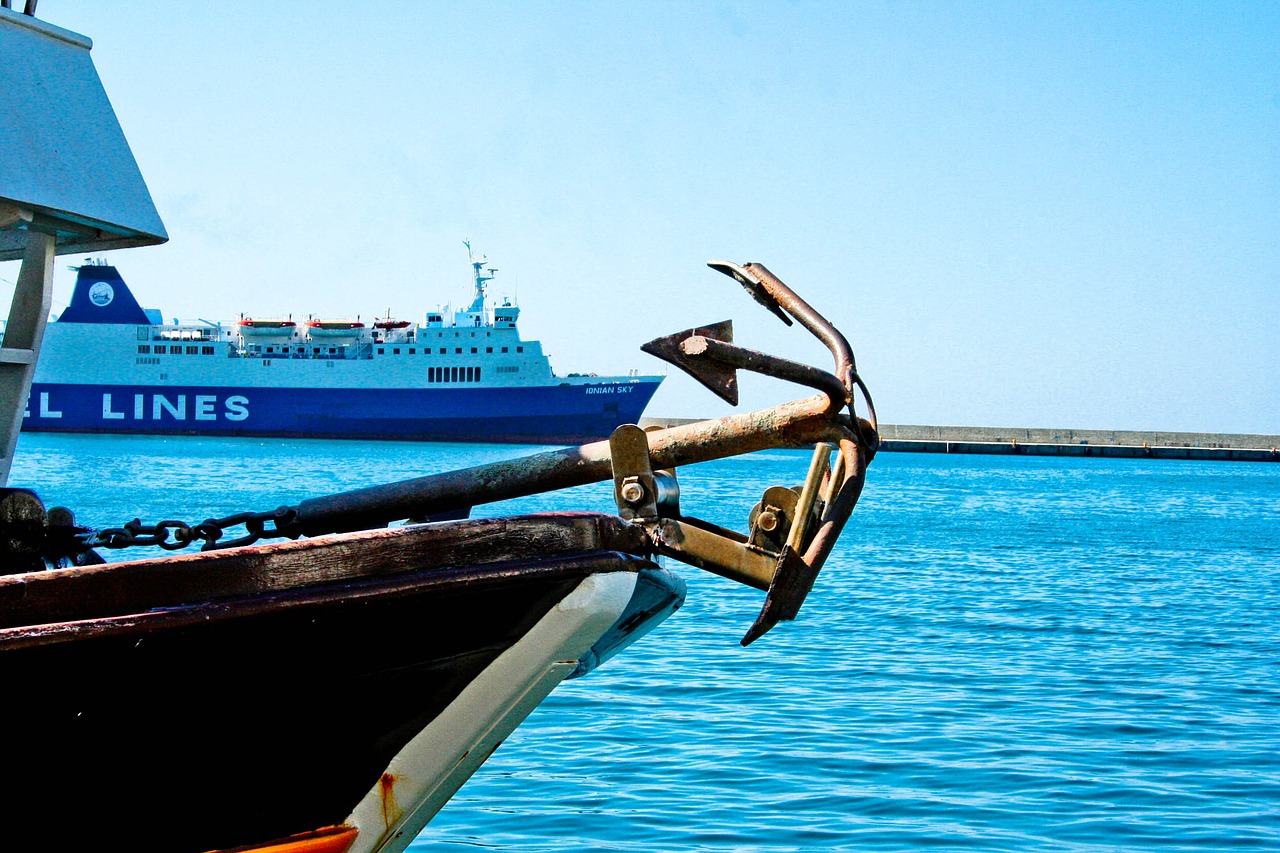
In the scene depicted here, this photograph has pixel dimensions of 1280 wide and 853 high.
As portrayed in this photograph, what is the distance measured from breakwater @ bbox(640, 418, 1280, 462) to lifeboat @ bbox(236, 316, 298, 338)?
25.4 metres

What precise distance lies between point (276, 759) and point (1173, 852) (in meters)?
4.72

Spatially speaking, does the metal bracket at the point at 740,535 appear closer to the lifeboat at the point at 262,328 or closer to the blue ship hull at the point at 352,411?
the blue ship hull at the point at 352,411

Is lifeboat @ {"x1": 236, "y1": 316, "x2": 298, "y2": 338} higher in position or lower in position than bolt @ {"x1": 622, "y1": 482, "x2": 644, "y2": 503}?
higher

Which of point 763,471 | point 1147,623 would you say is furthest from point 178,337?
point 1147,623

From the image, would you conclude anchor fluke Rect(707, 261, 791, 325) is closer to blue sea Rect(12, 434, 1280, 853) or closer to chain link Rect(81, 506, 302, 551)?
chain link Rect(81, 506, 302, 551)

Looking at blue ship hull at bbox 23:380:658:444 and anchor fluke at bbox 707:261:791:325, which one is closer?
anchor fluke at bbox 707:261:791:325

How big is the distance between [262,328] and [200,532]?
206ft

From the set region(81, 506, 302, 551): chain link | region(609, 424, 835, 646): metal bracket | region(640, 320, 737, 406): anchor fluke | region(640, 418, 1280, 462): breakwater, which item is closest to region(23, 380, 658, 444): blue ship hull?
region(640, 418, 1280, 462): breakwater

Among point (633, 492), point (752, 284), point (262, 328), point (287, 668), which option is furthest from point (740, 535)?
point (262, 328)

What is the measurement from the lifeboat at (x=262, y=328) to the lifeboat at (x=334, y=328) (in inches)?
50.8

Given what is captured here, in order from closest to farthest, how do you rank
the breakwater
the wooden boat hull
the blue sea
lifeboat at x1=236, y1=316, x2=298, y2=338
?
the wooden boat hull → the blue sea → lifeboat at x1=236, y1=316, x2=298, y2=338 → the breakwater

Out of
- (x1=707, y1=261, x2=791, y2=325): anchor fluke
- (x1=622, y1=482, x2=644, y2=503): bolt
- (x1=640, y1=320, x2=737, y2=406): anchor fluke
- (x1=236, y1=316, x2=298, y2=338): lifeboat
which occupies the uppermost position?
(x1=236, y1=316, x2=298, y2=338): lifeboat

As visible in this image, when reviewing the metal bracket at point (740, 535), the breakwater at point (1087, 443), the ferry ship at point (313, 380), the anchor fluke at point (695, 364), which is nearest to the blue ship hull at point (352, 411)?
the ferry ship at point (313, 380)

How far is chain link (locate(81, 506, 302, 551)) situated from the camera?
3178mm
